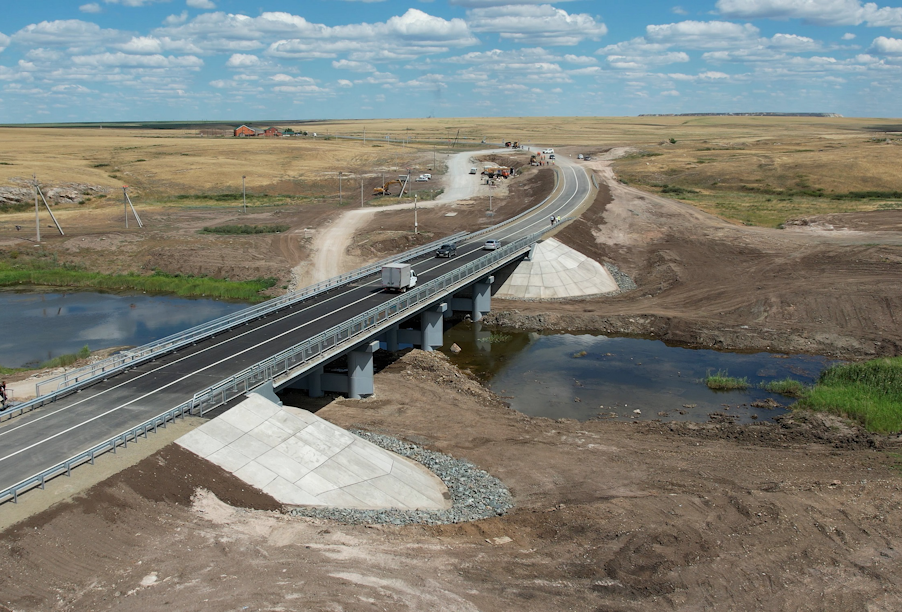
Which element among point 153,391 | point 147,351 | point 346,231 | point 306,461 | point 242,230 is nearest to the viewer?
point 306,461

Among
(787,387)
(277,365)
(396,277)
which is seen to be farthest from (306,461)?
(787,387)

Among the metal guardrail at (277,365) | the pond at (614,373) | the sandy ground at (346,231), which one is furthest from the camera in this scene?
the sandy ground at (346,231)

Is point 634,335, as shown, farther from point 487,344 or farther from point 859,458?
point 859,458

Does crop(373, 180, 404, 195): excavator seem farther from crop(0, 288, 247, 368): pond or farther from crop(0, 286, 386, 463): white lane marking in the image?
crop(0, 286, 386, 463): white lane marking

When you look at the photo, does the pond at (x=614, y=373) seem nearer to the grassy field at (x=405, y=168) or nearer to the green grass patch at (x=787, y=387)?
the green grass patch at (x=787, y=387)

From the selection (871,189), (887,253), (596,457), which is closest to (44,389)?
(596,457)

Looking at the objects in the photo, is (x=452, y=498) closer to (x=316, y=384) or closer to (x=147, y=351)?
(x=316, y=384)

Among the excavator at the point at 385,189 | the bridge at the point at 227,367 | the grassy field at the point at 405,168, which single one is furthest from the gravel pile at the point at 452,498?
the excavator at the point at 385,189
